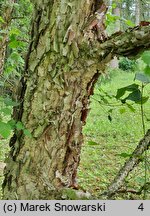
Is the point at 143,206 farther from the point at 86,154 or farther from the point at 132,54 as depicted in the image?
the point at 86,154

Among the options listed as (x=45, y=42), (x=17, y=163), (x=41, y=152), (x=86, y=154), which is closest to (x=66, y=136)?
(x=41, y=152)

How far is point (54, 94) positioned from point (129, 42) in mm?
306

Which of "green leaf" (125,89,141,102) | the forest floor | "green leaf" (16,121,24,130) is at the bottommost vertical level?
the forest floor

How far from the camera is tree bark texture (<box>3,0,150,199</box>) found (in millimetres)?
1188

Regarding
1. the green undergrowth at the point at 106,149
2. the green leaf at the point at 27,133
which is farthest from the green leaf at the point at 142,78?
the green undergrowth at the point at 106,149

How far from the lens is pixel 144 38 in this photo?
109 cm

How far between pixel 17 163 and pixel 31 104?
8.8 inches

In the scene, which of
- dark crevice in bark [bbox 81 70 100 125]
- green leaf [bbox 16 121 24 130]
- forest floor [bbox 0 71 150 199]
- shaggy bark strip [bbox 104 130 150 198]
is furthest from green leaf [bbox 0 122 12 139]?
forest floor [bbox 0 71 150 199]

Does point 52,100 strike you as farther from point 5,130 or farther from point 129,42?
point 129,42

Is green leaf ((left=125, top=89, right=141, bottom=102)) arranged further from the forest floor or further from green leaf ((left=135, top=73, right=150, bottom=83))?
the forest floor

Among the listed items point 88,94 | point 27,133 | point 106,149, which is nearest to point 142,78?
point 88,94

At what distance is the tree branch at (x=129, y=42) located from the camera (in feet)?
3.58

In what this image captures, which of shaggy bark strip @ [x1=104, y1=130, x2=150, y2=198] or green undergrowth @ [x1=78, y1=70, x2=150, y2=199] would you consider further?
green undergrowth @ [x1=78, y1=70, x2=150, y2=199]

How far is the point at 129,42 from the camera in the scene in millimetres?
1108
